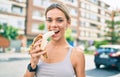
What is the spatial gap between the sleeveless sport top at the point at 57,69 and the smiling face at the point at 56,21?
0.71ft

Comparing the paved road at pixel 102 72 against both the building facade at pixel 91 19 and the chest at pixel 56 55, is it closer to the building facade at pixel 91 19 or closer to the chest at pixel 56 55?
the chest at pixel 56 55

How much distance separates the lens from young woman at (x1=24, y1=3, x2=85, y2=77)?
76.7 inches

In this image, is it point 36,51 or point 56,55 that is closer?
point 36,51

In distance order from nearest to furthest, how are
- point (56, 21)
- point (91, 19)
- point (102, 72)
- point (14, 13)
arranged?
point (56, 21)
point (102, 72)
point (14, 13)
point (91, 19)

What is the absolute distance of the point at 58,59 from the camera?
202cm

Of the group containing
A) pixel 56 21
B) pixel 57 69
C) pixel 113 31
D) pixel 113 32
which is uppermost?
pixel 56 21

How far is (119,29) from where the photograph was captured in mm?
48281

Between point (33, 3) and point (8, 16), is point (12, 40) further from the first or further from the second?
point (33, 3)

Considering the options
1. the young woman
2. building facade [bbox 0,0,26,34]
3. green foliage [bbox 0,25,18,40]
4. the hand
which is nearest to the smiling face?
the young woman

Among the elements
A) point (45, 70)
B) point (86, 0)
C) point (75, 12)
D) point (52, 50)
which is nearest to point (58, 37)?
point (52, 50)

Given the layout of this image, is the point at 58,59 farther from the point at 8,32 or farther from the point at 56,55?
the point at 8,32

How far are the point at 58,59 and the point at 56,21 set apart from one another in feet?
1.09

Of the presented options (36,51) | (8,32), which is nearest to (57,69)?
(36,51)

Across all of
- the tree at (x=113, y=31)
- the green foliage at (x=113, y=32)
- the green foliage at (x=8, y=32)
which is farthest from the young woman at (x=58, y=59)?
the green foliage at (x=113, y=32)
